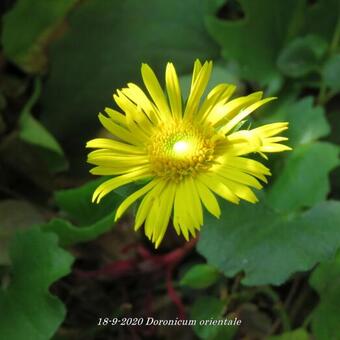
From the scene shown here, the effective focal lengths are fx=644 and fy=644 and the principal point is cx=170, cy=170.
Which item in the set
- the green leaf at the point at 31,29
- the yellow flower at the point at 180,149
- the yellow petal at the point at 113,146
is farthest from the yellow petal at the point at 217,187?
the green leaf at the point at 31,29

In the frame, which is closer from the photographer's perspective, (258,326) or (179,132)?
(179,132)

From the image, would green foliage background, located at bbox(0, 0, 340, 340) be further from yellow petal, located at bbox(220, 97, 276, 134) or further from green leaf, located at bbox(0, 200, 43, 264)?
yellow petal, located at bbox(220, 97, 276, 134)

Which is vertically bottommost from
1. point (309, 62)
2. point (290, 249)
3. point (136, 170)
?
point (290, 249)

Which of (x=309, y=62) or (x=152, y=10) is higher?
(x=152, y=10)

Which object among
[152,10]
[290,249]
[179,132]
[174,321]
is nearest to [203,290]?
[174,321]

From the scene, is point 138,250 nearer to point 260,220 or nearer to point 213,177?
point 260,220

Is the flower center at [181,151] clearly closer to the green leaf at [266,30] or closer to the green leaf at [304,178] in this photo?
the green leaf at [304,178]
